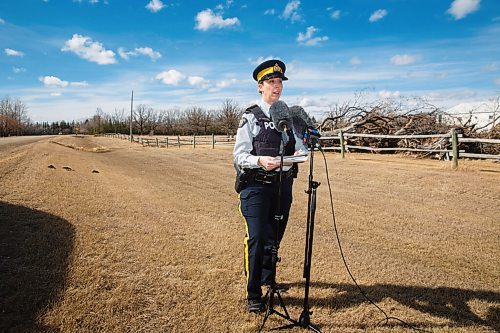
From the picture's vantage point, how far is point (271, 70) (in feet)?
9.55

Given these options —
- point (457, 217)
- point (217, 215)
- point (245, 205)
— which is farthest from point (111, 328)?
point (457, 217)

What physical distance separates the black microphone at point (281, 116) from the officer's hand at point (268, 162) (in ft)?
0.86

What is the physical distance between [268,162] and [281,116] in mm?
397

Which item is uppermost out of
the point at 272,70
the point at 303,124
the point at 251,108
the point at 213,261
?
the point at 272,70

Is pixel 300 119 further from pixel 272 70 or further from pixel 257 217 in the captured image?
pixel 257 217

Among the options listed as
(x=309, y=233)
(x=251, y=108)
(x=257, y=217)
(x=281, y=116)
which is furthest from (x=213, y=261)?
(x=281, y=116)

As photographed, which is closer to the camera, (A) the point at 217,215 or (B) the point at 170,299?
(B) the point at 170,299

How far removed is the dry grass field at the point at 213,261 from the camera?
288cm

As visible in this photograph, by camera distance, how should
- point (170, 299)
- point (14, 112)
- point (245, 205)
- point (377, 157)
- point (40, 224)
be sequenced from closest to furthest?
point (245, 205), point (170, 299), point (40, 224), point (377, 157), point (14, 112)

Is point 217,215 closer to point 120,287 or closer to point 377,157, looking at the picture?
point 120,287

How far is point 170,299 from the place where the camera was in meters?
3.15

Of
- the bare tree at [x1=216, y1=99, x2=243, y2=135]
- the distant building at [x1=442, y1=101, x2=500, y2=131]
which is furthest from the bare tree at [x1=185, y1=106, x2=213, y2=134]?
the distant building at [x1=442, y1=101, x2=500, y2=131]

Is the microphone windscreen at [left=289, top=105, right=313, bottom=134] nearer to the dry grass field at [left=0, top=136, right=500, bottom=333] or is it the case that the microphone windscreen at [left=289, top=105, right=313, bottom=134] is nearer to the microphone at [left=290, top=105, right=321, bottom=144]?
the microphone at [left=290, top=105, right=321, bottom=144]

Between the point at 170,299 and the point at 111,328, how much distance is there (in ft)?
1.97
